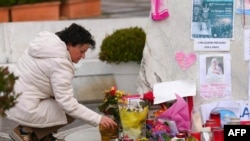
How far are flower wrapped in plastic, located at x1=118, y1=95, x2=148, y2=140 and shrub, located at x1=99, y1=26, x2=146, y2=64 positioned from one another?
3263 millimetres

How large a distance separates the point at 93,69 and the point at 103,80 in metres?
0.20

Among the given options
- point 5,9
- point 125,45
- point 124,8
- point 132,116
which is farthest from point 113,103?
point 124,8

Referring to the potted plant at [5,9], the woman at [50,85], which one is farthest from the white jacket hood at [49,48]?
the potted plant at [5,9]

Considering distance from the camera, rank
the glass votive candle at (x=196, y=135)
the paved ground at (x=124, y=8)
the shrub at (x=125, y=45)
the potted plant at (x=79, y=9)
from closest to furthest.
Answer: the glass votive candle at (x=196, y=135)
the shrub at (x=125, y=45)
the potted plant at (x=79, y=9)
the paved ground at (x=124, y=8)

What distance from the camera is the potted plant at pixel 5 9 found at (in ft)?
40.3

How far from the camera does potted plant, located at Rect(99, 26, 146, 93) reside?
9586 mm

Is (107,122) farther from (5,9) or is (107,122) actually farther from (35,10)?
(35,10)

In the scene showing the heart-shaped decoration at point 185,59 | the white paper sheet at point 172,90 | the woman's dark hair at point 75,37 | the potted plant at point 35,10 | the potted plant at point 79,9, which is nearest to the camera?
the woman's dark hair at point 75,37

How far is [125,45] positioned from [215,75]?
314cm

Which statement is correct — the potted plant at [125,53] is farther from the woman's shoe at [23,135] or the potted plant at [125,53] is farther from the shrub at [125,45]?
the woman's shoe at [23,135]

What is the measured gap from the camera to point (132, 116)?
20.6 ft

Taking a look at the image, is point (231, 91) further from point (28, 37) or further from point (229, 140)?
point (28, 37)

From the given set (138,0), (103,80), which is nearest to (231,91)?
(103,80)

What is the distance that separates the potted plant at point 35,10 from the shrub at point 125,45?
3.13 metres
